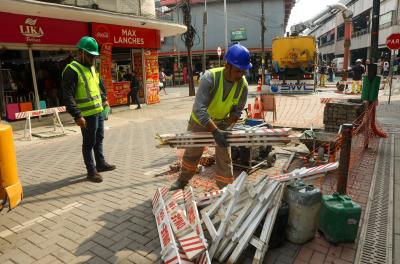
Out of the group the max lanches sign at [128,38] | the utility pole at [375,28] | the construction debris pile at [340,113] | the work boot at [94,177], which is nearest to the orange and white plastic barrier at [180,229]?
the work boot at [94,177]

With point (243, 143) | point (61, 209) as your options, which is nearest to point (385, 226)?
point (243, 143)

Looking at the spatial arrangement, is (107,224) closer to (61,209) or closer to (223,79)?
(61,209)

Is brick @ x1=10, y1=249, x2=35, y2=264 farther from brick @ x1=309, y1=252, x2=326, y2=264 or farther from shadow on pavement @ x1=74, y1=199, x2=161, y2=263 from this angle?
brick @ x1=309, y1=252, x2=326, y2=264

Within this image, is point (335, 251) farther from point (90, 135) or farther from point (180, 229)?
point (90, 135)

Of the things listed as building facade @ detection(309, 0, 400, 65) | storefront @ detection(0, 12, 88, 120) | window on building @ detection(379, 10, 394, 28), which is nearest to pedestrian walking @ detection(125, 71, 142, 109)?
storefront @ detection(0, 12, 88, 120)

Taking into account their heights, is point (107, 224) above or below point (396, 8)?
below

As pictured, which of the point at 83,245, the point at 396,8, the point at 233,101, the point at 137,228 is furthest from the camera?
the point at 396,8

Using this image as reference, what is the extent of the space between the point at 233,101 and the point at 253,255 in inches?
71.1

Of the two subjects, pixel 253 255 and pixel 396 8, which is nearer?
pixel 253 255

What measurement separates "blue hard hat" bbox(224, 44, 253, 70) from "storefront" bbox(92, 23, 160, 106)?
36.0 feet

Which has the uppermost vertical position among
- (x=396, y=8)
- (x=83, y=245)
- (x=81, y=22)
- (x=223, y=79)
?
(x=396, y=8)

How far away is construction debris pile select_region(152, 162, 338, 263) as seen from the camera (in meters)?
2.84

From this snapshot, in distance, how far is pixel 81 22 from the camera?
12.6 m

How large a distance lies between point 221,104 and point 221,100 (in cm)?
5
